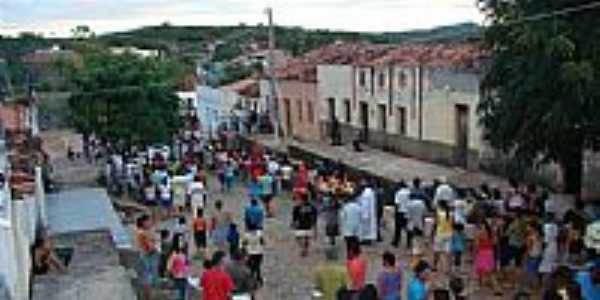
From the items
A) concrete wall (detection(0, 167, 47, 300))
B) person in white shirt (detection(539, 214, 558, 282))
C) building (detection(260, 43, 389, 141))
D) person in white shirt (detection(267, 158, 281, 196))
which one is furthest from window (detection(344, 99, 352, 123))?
person in white shirt (detection(539, 214, 558, 282))

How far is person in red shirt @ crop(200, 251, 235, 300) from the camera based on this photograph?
12266mm

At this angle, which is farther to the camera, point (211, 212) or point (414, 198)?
point (211, 212)

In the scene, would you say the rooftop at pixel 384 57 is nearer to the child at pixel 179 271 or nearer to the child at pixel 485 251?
the child at pixel 485 251

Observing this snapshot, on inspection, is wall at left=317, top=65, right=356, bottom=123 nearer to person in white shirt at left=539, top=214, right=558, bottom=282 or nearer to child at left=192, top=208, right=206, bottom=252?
child at left=192, top=208, right=206, bottom=252

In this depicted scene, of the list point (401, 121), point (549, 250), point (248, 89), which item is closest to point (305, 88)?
point (401, 121)

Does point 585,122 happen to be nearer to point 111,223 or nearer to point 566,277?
point 566,277

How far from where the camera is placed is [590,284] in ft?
37.6

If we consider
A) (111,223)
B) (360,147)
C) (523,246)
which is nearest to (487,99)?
(523,246)

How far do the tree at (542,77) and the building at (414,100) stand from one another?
22.5ft

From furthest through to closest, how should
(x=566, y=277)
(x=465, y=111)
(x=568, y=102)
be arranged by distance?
(x=465, y=111), (x=568, y=102), (x=566, y=277)

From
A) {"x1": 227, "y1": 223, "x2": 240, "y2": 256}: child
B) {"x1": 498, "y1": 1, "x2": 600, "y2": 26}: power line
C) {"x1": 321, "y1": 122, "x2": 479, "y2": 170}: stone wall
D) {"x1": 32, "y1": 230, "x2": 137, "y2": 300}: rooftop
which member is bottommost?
{"x1": 321, "y1": 122, "x2": 479, "y2": 170}: stone wall

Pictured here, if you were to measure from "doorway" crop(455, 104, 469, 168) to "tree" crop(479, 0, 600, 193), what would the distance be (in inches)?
325

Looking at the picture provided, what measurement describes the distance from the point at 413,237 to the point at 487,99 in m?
3.11

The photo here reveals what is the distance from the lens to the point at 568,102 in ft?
53.0
